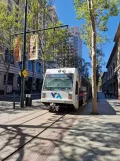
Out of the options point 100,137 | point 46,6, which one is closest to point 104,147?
point 100,137

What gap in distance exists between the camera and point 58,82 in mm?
16391

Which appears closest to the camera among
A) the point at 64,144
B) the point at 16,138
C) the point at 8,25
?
the point at 64,144

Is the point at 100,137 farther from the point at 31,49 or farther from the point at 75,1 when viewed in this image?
the point at 75,1

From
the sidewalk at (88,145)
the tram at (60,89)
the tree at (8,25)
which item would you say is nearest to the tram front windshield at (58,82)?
the tram at (60,89)

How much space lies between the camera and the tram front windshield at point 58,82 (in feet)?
52.6

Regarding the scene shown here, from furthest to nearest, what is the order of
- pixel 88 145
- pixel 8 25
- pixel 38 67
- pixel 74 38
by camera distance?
pixel 38 67 → pixel 74 38 → pixel 8 25 → pixel 88 145

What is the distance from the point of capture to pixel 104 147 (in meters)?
7.09

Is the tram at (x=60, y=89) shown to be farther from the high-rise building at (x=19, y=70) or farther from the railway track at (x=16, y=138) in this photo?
the high-rise building at (x=19, y=70)

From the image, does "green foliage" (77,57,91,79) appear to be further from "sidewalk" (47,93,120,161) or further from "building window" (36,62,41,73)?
"sidewalk" (47,93,120,161)

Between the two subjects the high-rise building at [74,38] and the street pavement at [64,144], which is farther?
the high-rise building at [74,38]

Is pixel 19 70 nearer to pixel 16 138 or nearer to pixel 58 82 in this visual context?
pixel 58 82

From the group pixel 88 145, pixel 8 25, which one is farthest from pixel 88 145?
pixel 8 25

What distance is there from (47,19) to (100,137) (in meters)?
29.5

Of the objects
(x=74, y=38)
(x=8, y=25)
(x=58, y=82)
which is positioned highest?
(x=74, y=38)
